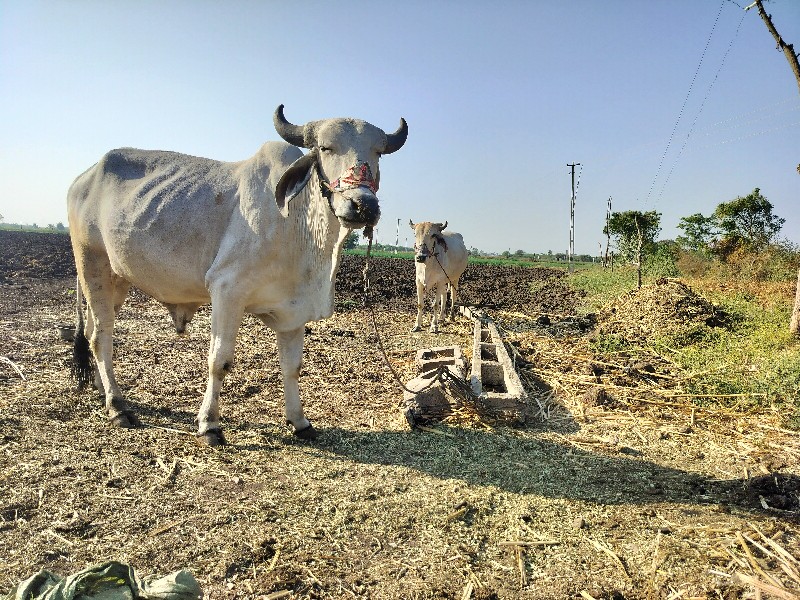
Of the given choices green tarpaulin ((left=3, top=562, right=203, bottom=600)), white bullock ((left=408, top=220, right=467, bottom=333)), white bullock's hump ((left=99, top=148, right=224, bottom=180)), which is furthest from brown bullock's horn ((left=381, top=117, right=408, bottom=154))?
white bullock ((left=408, top=220, right=467, bottom=333))

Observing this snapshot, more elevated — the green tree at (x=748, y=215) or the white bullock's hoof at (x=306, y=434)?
the green tree at (x=748, y=215)

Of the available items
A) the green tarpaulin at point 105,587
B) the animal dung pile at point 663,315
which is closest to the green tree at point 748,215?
the animal dung pile at point 663,315

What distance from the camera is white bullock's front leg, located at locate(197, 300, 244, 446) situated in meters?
4.57

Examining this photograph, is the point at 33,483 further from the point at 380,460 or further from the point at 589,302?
the point at 589,302

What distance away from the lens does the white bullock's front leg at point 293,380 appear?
503 cm

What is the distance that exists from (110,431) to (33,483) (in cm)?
111

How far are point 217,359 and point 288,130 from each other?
2.12m

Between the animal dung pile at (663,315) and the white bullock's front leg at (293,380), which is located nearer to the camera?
the white bullock's front leg at (293,380)

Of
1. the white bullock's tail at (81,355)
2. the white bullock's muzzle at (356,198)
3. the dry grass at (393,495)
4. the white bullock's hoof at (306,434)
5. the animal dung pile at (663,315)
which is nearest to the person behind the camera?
the dry grass at (393,495)

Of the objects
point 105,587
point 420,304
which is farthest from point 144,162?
point 420,304

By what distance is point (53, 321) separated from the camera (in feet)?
33.2

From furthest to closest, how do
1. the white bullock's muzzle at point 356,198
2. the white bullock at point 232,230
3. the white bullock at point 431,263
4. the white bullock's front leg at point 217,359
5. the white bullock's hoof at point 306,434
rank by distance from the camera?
the white bullock at point 431,263 < the white bullock's hoof at point 306,434 < the white bullock's front leg at point 217,359 < the white bullock at point 232,230 < the white bullock's muzzle at point 356,198

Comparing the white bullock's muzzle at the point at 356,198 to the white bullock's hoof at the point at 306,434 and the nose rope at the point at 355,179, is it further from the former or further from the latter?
the white bullock's hoof at the point at 306,434

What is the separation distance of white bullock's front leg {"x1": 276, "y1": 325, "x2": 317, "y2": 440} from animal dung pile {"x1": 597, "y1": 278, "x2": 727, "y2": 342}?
7.25m
